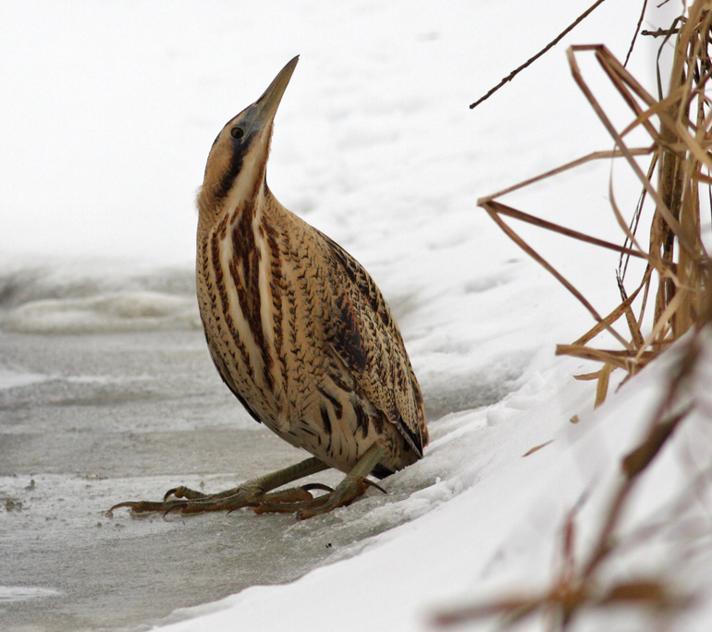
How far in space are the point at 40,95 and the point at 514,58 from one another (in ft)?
9.37

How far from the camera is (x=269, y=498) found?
2.94 meters

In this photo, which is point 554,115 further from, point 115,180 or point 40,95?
point 40,95

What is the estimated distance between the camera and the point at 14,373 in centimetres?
443

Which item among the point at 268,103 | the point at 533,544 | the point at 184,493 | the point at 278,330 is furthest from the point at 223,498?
the point at 533,544

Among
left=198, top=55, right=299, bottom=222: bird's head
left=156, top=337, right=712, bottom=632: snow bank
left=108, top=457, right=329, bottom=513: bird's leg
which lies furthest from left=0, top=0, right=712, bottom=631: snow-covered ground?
left=198, top=55, right=299, bottom=222: bird's head

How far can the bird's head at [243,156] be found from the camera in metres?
2.90

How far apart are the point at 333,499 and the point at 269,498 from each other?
160 mm

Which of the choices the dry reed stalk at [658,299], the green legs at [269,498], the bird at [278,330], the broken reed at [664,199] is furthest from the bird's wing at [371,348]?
the broken reed at [664,199]

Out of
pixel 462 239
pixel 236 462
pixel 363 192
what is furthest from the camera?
pixel 363 192

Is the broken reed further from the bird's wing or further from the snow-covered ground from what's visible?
the bird's wing

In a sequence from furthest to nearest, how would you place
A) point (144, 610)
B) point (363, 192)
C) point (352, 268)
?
point (363, 192) < point (352, 268) < point (144, 610)

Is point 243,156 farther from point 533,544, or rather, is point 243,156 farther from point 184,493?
point 533,544

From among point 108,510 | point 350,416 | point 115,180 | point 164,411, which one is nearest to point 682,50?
point 350,416

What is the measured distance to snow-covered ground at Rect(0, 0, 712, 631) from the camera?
4.50 ft
